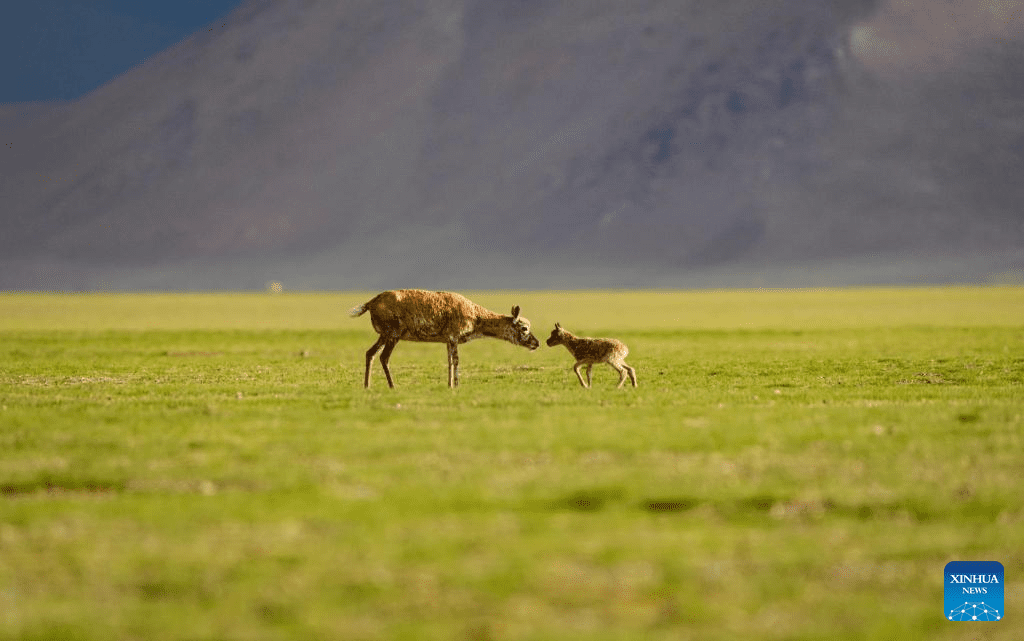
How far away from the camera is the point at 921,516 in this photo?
1405cm

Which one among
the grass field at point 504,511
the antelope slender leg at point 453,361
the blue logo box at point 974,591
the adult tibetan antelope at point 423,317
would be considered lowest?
the blue logo box at point 974,591

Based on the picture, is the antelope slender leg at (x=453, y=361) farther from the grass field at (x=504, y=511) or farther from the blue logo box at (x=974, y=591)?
the blue logo box at (x=974, y=591)

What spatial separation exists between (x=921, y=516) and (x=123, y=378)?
1014 inches

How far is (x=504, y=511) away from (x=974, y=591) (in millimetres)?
5048

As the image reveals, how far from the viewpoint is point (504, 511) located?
1404cm

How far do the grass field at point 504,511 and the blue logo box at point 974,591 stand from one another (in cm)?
13

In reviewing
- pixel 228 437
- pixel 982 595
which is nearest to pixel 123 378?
pixel 228 437

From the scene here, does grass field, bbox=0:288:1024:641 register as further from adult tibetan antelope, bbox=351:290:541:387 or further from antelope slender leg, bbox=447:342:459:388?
adult tibetan antelope, bbox=351:290:541:387

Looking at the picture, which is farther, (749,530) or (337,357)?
(337,357)

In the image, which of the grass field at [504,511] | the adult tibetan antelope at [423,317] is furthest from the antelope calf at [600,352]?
the adult tibetan antelope at [423,317]

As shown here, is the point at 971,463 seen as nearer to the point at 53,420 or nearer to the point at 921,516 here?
the point at 921,516

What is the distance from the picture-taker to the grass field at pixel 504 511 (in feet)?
35.1

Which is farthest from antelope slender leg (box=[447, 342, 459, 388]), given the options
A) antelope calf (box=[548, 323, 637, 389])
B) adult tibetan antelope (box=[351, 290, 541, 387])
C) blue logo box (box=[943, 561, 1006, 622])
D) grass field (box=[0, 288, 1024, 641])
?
blue logo box (box=[943, 561, 1006, 622])

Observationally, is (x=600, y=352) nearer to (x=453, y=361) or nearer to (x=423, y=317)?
(x=453, y=361)
